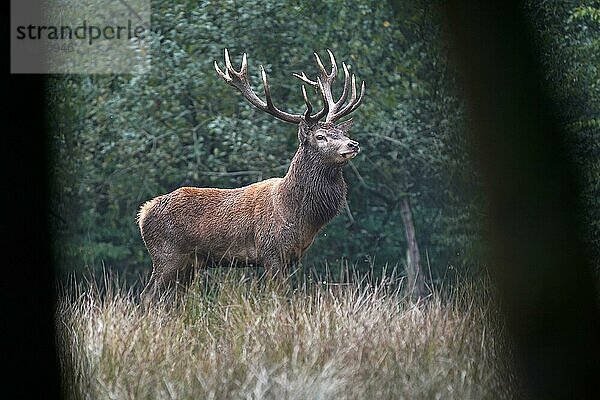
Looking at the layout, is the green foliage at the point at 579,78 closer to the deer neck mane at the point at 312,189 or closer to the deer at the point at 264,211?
the deer at the point at 264,211

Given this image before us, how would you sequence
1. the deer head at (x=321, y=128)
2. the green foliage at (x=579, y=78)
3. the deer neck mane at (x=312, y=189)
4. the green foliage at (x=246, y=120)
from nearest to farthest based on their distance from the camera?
1. the green foliage at (x=579, y=78)
2. the deer head at (x=321, y=128)
3. the deer neck mane at (x=312, y=189)
4. the green foliage at (x=246, y=120)

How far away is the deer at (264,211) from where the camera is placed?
14.7ft

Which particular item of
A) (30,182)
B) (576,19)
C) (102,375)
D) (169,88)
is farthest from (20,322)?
(169,88)

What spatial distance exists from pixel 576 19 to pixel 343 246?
4075mm

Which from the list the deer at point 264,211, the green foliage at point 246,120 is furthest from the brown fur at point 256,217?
the green foliage at point 246,120

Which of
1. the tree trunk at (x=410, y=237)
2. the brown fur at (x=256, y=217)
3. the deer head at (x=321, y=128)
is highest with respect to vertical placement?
the deer head at (x=321, y=128)

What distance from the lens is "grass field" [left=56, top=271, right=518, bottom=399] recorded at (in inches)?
105

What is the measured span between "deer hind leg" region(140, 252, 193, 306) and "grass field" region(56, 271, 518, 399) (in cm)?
112

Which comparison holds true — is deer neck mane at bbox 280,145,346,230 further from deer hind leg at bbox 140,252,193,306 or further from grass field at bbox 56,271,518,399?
grass field at bbox 56,271,518,399

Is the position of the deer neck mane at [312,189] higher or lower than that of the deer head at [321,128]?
lower

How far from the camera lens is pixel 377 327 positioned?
3098 millimetres

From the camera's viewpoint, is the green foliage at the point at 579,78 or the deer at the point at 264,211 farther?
the deer at the point at 264,211

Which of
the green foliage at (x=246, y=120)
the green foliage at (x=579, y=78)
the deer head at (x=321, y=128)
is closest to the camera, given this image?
the green foliage at (x=579, y=78)

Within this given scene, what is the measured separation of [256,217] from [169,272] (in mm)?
484
